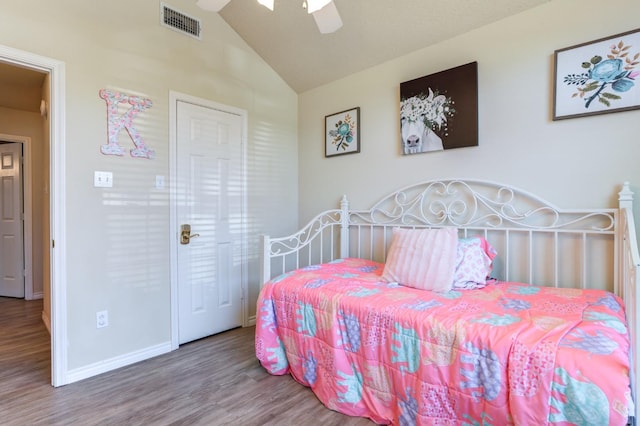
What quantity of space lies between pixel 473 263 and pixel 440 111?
109 cm

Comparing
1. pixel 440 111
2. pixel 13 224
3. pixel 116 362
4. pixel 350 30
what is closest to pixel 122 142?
pixel 116 362

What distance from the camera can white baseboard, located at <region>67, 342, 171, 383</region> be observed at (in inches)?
81.9

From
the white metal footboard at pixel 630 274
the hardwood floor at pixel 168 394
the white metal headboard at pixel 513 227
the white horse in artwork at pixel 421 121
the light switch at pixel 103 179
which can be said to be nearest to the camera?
the white metal footboard at pixel 630 274

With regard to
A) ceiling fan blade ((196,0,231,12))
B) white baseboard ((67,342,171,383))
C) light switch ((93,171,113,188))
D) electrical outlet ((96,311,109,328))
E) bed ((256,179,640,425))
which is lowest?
white baseboard ((67,342,171,383))

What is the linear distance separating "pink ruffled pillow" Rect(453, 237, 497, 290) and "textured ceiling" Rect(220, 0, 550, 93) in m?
1.44

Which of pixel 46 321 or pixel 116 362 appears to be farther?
pixel 46 321

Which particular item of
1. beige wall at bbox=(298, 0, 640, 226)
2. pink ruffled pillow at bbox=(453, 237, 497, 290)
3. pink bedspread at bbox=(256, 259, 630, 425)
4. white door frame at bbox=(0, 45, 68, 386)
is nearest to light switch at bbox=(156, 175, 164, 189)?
white door frame at bbox=(0, 45, 68, 386)

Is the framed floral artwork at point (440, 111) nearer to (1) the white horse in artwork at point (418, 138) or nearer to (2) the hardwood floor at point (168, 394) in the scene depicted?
(1) the white horse in artwork at point (418, 138)

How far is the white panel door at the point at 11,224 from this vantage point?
4047 millimetres

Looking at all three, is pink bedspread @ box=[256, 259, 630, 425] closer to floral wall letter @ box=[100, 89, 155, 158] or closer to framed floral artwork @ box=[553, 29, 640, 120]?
framed floral artwork @ box=[553, 29, 640, 120]

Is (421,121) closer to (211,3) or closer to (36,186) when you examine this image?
(211,3)

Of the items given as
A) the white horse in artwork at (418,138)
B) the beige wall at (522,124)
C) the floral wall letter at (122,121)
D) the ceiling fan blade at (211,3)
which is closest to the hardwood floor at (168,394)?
the floral wall letter at (122,121)

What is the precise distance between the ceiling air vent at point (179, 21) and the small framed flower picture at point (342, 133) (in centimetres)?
132

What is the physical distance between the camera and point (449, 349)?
1.33 m
